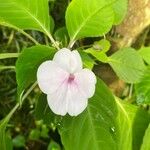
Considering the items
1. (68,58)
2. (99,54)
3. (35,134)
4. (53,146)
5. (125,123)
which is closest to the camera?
(68,58)

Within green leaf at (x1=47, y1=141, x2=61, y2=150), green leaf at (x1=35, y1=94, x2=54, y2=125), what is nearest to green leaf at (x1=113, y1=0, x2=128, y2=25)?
green leaf at (x1=35, y1=94, x2=54, y2=125)

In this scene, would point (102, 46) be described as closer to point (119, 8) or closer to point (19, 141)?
point (119, 8)

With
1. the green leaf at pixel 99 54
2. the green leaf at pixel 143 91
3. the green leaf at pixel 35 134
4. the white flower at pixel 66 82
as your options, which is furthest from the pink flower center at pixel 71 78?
the green leaf at pixel 35 134

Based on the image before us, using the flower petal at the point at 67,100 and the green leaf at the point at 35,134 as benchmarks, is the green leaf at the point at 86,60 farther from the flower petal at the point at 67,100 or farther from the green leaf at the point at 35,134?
the green leaf at the point at 35,134

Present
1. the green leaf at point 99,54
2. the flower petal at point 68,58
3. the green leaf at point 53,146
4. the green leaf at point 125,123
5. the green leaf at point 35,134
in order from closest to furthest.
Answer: the flower petal at point 68,58, the green leaf at point 99,54, the green leaf at point 125,123, the green leaf at point 53,146, the green leaf at point 35,134

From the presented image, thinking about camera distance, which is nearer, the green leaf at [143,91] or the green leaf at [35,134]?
the green leaf at [143,91]

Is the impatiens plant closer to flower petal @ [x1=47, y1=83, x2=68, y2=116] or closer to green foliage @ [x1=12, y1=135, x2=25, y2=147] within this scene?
flower petal @ [x1=47, y1=83, x2=68, y2=116]

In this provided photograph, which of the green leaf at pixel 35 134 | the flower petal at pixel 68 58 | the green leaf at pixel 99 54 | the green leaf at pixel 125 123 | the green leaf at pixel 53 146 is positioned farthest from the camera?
the green leaf at pixel 35 134

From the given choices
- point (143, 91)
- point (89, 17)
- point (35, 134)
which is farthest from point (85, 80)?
point (35, 134)
